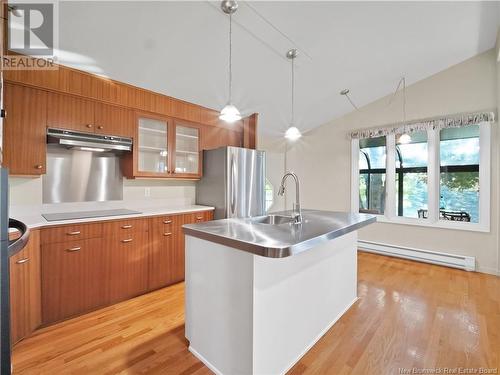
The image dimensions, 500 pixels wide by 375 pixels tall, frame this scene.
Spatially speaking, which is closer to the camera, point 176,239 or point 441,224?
point 176,239

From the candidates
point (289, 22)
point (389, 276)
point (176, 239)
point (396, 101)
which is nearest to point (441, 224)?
point (389, 276)

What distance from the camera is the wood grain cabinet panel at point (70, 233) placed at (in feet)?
6.49

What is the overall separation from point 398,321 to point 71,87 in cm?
377

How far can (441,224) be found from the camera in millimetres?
3615

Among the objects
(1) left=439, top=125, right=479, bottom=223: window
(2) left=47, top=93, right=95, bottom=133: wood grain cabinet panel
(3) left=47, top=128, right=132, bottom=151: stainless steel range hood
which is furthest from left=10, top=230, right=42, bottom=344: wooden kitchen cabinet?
(1) left=439, top=125, right=479, bottom=223: window

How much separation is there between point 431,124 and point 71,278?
16.1 ft

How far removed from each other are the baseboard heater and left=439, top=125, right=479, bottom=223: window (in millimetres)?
578

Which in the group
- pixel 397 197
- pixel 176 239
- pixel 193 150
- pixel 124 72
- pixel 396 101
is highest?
pixel 396 101

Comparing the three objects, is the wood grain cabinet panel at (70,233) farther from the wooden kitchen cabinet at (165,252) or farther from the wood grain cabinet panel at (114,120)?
the wood grain cabinet panel at (114,120)

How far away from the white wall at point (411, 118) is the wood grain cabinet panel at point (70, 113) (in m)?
3.77

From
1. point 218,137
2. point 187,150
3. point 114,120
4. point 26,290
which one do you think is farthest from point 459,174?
point 26,290

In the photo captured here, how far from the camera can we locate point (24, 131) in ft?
6.96

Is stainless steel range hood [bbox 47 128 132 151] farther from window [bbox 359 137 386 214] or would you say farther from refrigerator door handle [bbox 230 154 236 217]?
window [bbox 359 137 386 214]

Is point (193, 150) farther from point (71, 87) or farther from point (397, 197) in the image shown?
point (397, 197)
